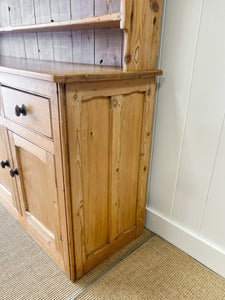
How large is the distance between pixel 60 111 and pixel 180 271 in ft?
3.23

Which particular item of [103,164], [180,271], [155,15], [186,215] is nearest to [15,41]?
[155,15]

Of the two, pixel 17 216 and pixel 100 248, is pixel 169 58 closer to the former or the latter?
pixel 100 248

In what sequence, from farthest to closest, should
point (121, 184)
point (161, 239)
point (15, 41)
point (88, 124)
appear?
point (15, 41)
point (161, 239)
point (121, 184)
point (88, 124)

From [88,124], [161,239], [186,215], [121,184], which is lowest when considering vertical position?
[161,239]

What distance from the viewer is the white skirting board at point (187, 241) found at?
1134mm

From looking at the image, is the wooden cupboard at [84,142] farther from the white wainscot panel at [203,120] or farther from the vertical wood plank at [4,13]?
the vertical wood plank at [4,13]

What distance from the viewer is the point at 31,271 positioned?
1.15 meters

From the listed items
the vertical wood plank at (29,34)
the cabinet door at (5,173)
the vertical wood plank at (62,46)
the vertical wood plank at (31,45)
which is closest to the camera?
the cabinet door at (5,173)

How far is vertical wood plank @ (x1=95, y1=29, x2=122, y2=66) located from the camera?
3.69 feet

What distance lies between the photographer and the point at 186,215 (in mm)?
1223

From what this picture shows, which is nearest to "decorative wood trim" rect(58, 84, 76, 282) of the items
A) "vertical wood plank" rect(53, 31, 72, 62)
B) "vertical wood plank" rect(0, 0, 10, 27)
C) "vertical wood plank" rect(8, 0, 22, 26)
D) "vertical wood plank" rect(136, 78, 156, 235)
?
"vertical wood plank" rect(136, 78, 156, 235)

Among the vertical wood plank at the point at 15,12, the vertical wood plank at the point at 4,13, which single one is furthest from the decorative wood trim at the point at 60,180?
the vertical wood plank at the point at 4,13

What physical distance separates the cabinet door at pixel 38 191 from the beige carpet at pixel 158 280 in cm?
26

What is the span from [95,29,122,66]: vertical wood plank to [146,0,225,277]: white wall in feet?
0.71
